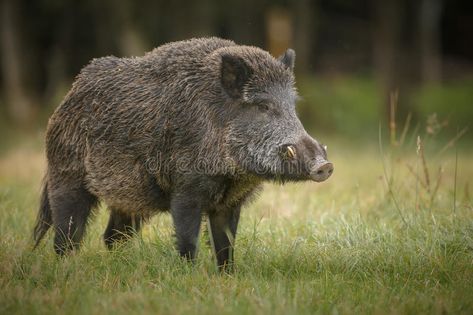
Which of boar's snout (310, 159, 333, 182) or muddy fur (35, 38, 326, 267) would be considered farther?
muddy fur (35, 38, 326, 267)

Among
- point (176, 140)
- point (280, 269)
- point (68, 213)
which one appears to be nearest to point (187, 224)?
point (176, 140)

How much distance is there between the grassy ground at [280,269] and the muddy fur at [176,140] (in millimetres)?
278

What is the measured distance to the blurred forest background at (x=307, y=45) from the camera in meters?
16.8

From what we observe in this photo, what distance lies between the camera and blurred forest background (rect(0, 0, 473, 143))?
1681cm

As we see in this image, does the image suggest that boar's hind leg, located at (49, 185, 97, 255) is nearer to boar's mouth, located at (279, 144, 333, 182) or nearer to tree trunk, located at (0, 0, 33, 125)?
boar's mouth, located at (279, 144, 333, 182)

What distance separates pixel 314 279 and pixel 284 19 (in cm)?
1321

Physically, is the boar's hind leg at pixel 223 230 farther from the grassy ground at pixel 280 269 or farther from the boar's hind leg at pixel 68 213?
the boar's hind leg at pixel 68 213

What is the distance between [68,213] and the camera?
5352 millimetres

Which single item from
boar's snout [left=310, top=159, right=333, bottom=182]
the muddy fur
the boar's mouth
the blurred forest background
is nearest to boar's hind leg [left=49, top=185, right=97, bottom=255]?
the muddy fur

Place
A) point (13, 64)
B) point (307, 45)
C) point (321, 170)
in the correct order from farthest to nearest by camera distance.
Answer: point (307, 45)
point (13, 64)
point (321, 170)

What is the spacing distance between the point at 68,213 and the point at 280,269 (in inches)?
69.7

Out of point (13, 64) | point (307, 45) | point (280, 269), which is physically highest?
point (307, 45)

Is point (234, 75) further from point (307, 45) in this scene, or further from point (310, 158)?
point (307, 45)

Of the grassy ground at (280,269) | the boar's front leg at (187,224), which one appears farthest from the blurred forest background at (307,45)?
the boar's front leg at (187,224)
